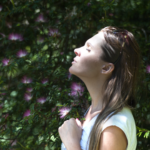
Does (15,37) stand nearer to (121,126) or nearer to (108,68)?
(108,68)

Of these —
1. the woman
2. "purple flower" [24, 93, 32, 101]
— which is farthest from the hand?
"purple flower" [24, 93, 32, 101]

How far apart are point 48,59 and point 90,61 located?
76 cm

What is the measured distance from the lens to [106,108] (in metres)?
0.92

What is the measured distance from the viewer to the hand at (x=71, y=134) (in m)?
0.89

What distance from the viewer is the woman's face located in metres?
0.94

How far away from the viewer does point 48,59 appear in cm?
164

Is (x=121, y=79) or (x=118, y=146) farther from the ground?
(x=121, y=79)

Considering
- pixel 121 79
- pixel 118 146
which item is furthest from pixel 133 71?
pixel 118 146

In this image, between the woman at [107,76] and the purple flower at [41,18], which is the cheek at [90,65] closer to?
the woman at [107,76]

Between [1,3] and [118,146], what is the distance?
152cm

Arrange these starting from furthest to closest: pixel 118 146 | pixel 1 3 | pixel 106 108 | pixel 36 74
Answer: pixel 1 3, pixel 36 74, pixel 106 108, pixel 118 146

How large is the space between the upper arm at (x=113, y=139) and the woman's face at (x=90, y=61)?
0.27 metres

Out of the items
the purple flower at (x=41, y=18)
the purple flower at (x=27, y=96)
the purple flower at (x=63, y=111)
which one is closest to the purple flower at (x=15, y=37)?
the purple flower at (x=41, y=18)

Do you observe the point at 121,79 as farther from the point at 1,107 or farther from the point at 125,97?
the point at 1,107
